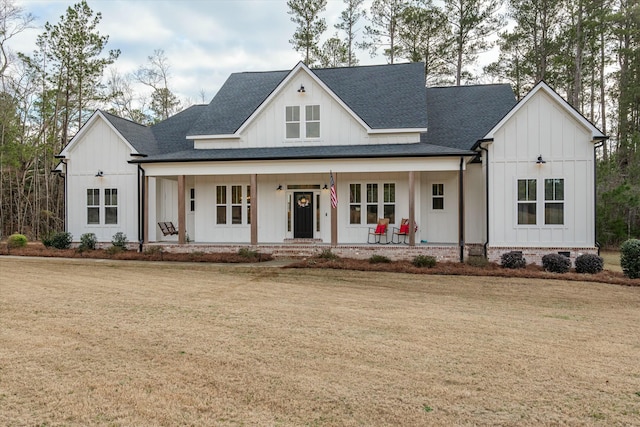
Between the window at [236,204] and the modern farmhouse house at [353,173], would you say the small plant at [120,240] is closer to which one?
the modern farmhouse house at [353,173]

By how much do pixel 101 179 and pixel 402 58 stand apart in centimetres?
2155

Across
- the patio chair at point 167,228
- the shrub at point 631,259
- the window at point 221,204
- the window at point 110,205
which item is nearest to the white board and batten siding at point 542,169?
the shrub at point 631,259

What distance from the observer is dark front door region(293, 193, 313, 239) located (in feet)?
58.3

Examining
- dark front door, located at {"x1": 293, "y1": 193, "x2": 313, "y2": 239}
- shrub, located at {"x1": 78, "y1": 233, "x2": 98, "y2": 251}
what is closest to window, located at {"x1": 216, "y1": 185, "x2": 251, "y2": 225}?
dark front door, located at {"x1": 293, "y1": 193, "x2": 313, "y2": 239}

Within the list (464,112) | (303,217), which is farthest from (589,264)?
(303,217)

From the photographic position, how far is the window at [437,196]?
17531 millimetres

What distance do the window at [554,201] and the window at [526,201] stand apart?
370mm

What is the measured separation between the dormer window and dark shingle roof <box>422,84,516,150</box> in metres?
4.35

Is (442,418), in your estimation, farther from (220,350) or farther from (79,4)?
(79,4)

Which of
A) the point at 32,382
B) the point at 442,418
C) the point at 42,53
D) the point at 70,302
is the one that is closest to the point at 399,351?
the point at 442,418

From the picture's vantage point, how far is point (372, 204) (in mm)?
→ 17391

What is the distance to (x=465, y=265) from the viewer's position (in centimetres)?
1410

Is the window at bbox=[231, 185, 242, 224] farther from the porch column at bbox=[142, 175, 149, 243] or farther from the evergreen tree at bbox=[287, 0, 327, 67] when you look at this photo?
the evergreen tree at bbox=[287, 0, 327, 67]

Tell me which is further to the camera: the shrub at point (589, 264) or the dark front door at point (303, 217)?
the dark front door at point (303, 217)
